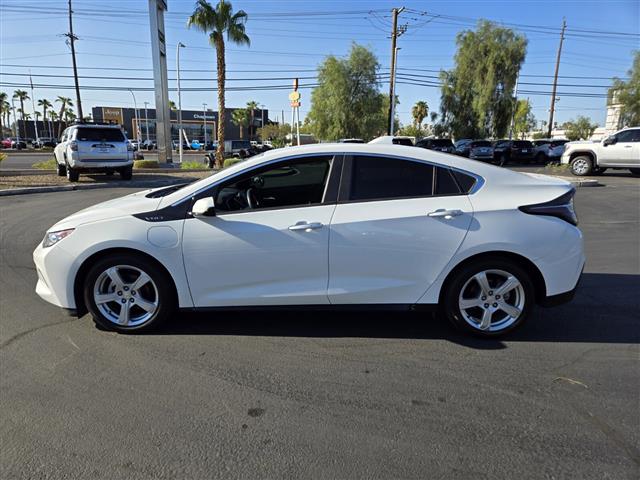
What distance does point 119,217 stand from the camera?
3605mm

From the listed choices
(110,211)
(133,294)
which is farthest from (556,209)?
(110,211)

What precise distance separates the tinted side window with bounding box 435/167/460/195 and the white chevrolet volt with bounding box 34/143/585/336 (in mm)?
11

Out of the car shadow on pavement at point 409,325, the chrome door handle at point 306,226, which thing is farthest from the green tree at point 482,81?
the chrome door handle at point 306,226

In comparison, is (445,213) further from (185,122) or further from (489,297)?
(185,122)

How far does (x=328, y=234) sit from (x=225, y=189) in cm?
102

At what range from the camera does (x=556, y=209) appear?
3.60 metres

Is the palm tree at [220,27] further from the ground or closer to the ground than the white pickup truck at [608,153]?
further from the ground

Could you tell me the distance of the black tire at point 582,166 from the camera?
18234mm

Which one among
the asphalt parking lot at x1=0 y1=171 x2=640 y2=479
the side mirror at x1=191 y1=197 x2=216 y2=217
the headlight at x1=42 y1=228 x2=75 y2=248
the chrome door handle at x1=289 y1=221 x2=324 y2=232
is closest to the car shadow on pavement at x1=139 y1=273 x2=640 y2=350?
the asphalt parking lot at x1=0 y1=171 x2=640 y2=479

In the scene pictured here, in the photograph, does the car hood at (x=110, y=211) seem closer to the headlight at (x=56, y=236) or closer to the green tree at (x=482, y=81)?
the headlight at (x=56, y=236)

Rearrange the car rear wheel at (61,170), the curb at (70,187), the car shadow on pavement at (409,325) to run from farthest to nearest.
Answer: the car rear wheel at (61,170) < the curb at (70,187) < the car shadow on pavement at (409,325)

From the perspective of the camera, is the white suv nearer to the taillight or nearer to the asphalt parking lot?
the asphalt parking lot

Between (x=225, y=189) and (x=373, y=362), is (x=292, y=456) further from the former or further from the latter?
(x=225, y=189)

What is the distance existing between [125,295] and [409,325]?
97.1 inches
